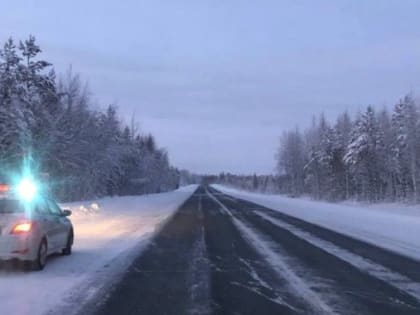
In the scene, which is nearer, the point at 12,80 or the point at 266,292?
the point at 266,292

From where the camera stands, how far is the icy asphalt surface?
8.28m

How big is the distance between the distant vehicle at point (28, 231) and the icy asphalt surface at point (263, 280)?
173 cm

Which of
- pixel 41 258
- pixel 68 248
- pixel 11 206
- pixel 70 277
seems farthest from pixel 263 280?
pixel 68 248

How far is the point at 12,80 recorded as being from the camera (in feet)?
125

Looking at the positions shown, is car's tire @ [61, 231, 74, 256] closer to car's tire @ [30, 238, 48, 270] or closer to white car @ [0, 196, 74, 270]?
white car @ [0, 196, 74, 270]

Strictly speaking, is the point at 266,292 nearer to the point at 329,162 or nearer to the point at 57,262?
the point at 57,262

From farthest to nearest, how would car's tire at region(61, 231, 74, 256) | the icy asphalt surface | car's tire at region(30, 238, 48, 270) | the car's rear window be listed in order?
car's tire at region(61, 231, 74, 256), the car's rear window, car's tire at region(30, 238, 48, 270), the icy asphalt surface

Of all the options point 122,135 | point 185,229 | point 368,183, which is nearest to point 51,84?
point 185,229

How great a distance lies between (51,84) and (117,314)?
34254 mm

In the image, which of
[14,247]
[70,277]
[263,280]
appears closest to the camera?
[263,280]

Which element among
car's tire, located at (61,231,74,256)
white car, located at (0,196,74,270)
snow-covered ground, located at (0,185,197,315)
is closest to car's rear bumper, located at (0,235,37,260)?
white car, located at (0,196,74,270)

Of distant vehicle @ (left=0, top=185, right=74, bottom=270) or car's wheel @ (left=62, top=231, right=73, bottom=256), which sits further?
car's wheel @ (left=62, top=231, right=73, bottom=256)

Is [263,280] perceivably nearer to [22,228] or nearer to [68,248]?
[22,228]

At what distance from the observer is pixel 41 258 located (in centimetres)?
1166
